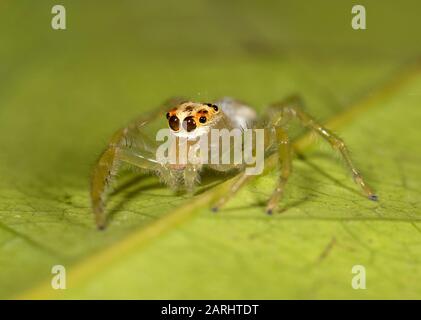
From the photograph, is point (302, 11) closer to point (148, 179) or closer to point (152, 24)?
point (152, 24)

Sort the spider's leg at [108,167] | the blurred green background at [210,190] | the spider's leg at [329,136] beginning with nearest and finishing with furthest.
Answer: the blurred green background at [210,190] < the spider's leg at [108,167] < the spider's leg at [329,136]

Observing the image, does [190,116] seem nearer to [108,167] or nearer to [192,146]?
[192,146]

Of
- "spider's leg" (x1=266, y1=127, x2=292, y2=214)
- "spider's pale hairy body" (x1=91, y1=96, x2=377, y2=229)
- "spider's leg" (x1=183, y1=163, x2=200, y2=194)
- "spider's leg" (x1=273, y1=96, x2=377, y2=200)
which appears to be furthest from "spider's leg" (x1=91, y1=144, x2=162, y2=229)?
"spider's leg" (x1=273, y1=96, x2=377, y2=200)

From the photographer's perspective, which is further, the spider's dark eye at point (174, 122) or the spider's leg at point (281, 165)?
the spider's dark eye at point (174, 122)

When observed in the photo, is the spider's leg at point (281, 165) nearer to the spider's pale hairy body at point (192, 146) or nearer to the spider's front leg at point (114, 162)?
the spider's pale hairy body at point (192, 146)

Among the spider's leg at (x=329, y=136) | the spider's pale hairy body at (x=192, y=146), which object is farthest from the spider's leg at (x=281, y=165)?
the spider's leg at (x=329, y=136)

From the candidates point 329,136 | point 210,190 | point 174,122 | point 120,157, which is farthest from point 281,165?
point 120,157

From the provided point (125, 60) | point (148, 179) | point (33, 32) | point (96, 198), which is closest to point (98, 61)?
point (125, 60)
